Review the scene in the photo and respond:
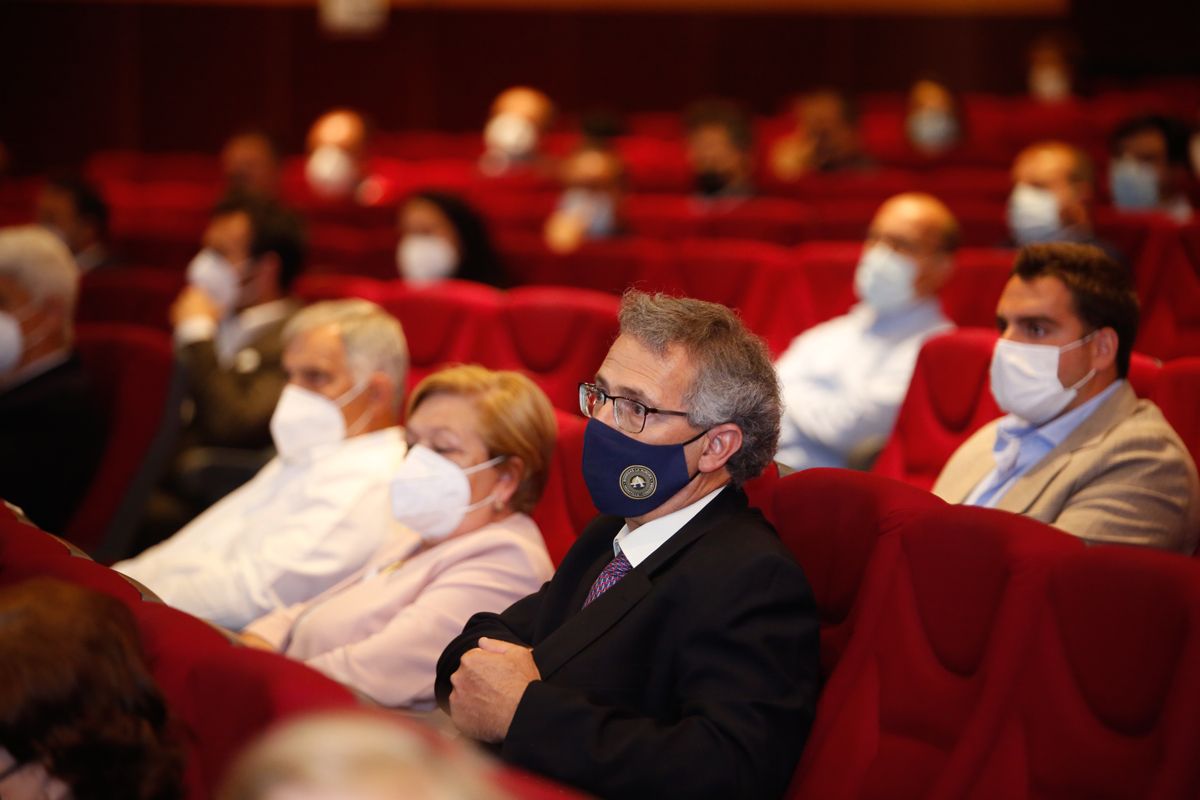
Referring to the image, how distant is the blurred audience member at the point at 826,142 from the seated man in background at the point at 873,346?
10.8 feet

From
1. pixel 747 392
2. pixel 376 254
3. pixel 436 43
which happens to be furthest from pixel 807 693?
pixel 436 43

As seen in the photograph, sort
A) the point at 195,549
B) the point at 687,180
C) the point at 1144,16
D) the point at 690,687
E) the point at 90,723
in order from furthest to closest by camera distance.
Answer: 1. the point at 1144,16
2. the point at 687,180
3. the point at 195,549
4. the point at 690,687
5. the point at 90,723

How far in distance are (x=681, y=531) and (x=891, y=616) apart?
317 mm

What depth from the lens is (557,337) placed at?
12.0ft

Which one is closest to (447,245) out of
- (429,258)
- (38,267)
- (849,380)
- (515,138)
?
(429,258)

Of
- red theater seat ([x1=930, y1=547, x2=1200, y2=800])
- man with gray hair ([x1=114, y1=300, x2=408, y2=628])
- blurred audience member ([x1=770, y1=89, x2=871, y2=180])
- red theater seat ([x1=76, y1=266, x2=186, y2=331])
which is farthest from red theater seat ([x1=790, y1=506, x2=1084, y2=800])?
blurred audience member ([x1=770, y1=89, x2=871, y2=180])

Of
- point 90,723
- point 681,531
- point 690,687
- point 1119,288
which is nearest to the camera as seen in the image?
point 90,723

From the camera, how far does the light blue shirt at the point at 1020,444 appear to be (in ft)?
8.20

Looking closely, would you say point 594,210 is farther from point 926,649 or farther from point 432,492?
point 926,649

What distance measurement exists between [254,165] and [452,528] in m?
5.30

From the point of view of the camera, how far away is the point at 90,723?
4.24 feet

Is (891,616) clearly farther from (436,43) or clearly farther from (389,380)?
(436,43)

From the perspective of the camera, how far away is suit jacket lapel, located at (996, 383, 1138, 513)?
2369 millimetres

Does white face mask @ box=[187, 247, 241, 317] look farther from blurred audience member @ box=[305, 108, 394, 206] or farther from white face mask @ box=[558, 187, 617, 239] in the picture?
blurred audience member @ box=[305, 108, 394, 206]
